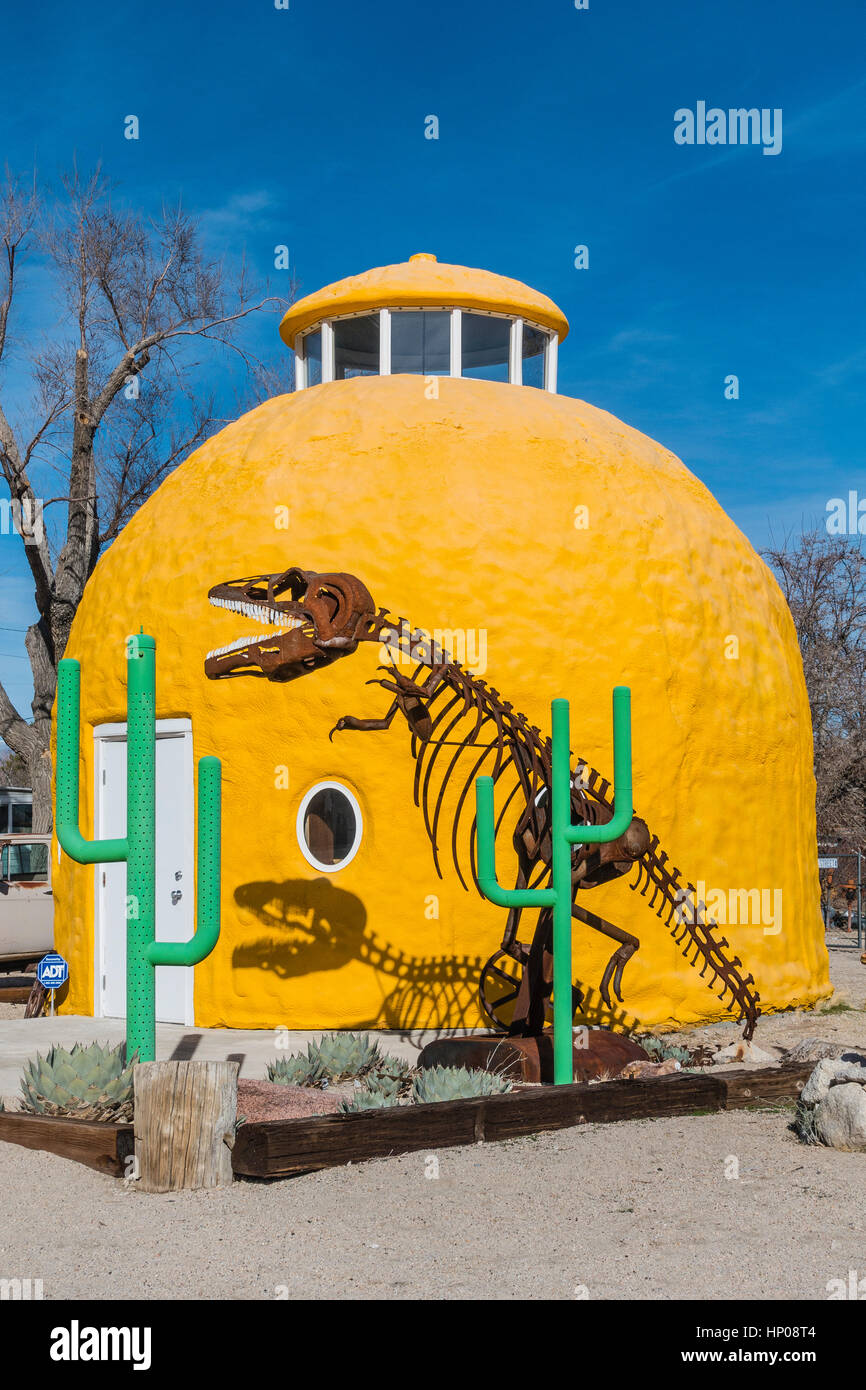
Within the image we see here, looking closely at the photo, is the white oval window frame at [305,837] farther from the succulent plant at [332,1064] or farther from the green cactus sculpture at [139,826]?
the green cactus sculpture at [139,826]

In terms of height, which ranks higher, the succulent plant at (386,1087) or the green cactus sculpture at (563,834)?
the green cactus sculpture at (563,834)

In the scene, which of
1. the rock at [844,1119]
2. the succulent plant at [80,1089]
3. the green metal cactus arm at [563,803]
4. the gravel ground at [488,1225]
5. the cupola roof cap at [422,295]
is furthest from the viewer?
the cupola roof cap at [422,295]

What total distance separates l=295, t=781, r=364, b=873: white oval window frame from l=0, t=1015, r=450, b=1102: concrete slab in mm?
1274

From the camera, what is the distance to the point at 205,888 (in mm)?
6477

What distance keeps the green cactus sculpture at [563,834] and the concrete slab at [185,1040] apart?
190cm

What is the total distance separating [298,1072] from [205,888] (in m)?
2.03

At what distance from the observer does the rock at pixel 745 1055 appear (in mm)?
8869

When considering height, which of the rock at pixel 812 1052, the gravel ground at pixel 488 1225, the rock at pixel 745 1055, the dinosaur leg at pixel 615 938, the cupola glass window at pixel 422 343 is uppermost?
the cupola glass window at pixel 422 343

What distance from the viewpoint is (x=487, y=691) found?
335 inches

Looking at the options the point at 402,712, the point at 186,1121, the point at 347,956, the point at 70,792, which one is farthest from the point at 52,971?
the point at 186,1121

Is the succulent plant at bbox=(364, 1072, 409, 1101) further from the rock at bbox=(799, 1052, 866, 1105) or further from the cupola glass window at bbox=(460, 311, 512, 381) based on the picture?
the cupola glass window at bbox=(460, 311, 512, 381)

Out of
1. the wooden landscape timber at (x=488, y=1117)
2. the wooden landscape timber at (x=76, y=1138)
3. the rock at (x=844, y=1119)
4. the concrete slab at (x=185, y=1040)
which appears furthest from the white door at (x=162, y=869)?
the rock at (x=844, y=1119)
